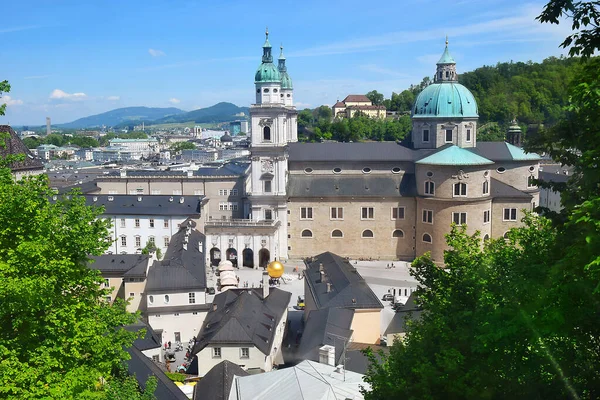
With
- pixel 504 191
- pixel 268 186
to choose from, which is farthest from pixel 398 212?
pixel 268 186

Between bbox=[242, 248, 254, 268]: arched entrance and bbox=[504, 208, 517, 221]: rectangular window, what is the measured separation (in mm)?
24493

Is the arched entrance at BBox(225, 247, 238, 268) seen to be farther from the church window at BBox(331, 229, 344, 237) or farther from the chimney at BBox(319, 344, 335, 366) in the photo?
the chimney at BBox(319, 344, 335, 366)

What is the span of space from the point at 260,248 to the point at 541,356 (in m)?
46.7

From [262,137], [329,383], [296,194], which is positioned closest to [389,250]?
[296,194]

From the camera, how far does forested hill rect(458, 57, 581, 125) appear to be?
407 feet

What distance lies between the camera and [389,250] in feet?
199

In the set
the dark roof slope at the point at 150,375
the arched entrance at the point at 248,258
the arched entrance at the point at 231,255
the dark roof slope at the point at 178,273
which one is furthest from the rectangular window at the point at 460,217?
the dark roof slope at the point at 150,375

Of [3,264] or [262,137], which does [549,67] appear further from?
[3,264]

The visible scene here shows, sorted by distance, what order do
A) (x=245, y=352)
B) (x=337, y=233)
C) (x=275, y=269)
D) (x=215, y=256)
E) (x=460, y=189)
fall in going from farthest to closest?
(x=337, y=233)
(x=215, y=256)
(x=460, y=189)
(x=275, y=269)
(x=245, y=352)

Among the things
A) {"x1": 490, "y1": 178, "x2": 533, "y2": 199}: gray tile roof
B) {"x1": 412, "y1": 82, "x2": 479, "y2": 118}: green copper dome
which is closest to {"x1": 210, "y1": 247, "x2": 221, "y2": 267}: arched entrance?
{"x1": 412, "y1": 82, "x2": 479, "y2": 118}: green copper dome

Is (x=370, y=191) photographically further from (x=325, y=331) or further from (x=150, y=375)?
(x=150, y=375)

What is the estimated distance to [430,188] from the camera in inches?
2290

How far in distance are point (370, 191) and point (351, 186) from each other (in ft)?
6.44

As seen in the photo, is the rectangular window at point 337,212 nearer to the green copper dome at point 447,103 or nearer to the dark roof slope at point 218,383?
the green copper dome at point 447,103
